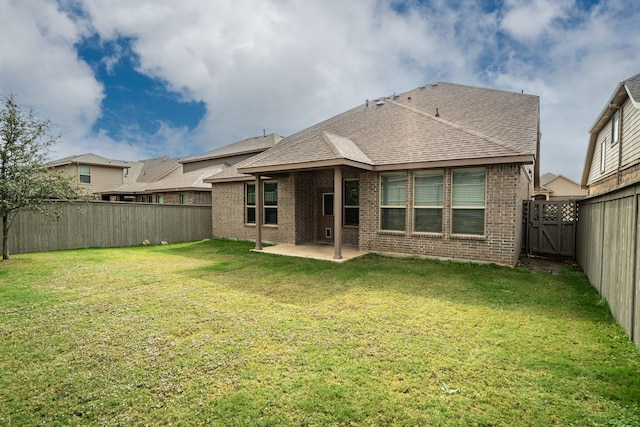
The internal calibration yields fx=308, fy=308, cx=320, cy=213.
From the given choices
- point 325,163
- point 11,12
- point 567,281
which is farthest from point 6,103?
point 567,281

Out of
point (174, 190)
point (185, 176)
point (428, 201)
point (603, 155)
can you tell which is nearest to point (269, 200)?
point (428, 201)

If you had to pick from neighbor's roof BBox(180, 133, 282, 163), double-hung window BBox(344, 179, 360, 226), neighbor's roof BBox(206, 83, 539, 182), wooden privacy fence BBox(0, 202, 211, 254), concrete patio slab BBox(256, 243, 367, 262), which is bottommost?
concrete patio slab BBox(256, 243, 367, 262)

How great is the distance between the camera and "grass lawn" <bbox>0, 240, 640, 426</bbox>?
8.27 feet

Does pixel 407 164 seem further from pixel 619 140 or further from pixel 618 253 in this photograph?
pixel 619 140

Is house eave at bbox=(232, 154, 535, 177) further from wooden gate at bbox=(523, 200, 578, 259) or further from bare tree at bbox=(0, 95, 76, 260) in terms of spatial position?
bare tree at bbox=(0, 95, 76, 260)

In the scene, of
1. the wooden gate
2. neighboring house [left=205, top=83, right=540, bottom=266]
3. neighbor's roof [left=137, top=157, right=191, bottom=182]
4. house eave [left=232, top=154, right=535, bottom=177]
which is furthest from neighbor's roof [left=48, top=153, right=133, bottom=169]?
the wooden gate

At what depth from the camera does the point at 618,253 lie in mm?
4410

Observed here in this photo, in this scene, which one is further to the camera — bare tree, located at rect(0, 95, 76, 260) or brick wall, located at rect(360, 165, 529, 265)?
bare tree, located at rect(0, 95, 76, 260)

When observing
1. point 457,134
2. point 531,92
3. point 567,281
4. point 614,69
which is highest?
point 614,69

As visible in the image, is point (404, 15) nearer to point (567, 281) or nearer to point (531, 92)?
point (531, 92)

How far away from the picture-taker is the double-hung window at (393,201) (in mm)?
9641

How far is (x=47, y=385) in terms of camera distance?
287 cm

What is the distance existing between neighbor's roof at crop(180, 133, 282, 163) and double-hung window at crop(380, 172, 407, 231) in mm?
14282

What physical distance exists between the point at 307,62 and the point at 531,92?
430 inches
